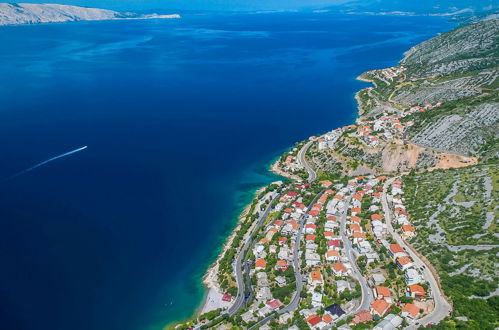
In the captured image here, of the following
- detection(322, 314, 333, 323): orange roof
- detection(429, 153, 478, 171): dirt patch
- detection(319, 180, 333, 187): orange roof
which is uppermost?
detection(429, 153, 478, 171): dirt patch

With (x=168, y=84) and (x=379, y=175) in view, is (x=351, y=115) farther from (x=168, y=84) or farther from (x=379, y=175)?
(x=168, y=84)

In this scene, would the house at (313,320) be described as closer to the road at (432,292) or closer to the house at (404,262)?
the road at (432,292)

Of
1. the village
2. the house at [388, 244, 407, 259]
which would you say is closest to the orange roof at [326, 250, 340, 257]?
the village

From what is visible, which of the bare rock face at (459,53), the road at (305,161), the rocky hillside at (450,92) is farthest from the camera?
the bare rock face at (459,53)

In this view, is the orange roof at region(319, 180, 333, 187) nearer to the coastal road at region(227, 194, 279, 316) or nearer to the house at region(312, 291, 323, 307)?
the coastal road at region(227, 194, 279, 316)

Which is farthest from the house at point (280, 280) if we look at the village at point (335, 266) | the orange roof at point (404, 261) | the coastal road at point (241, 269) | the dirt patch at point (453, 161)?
the dirt patch at point (453, 161)
